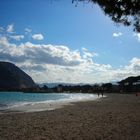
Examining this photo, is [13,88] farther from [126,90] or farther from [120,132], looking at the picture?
[120,132]

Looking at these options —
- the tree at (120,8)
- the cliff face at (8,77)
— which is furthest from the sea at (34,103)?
the cliff face at (8,77)

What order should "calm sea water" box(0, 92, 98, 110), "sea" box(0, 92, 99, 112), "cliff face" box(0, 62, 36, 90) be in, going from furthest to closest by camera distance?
"cliff face" box(0, 62, 36, 90)
"calm sea water" box(0, 92, 98, 110)
"sea" box(0, 92, 99, 112)

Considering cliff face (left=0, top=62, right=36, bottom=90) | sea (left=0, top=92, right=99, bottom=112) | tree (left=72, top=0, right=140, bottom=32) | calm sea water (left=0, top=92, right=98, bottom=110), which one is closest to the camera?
tree (left=72, top=0, right=140, bottom=32)

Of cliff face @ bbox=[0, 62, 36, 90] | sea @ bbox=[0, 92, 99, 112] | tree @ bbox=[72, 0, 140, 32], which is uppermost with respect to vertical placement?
cliff face @ bbox=[0, 62, 36, 90]

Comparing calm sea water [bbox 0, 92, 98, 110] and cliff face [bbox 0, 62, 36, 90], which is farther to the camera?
cliff face [bbox 0, 62, 36, 90]

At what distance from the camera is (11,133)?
10.5m

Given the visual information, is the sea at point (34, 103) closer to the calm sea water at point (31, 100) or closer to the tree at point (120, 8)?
the calm sea water at point (31, 100)

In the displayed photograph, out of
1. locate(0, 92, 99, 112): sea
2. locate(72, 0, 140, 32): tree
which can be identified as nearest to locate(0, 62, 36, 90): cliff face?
locate(0, 92, 99, 112): sea

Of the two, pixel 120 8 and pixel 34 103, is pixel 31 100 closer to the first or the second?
pixel 34 103

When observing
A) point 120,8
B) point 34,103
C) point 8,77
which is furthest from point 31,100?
point 8,77

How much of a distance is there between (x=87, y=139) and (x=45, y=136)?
1497 millimetres

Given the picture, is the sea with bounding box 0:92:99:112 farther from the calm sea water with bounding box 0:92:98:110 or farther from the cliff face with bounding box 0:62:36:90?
the cliff face with bounding box 0:62:36:90

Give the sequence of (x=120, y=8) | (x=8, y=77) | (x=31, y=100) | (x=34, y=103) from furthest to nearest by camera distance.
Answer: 1. (x=8, y=77)
2. (x=31, y=100)
3. (x=34, y=103)
4. (x=120, y=8)

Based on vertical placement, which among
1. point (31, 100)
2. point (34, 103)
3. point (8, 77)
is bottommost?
point (34, 103)
